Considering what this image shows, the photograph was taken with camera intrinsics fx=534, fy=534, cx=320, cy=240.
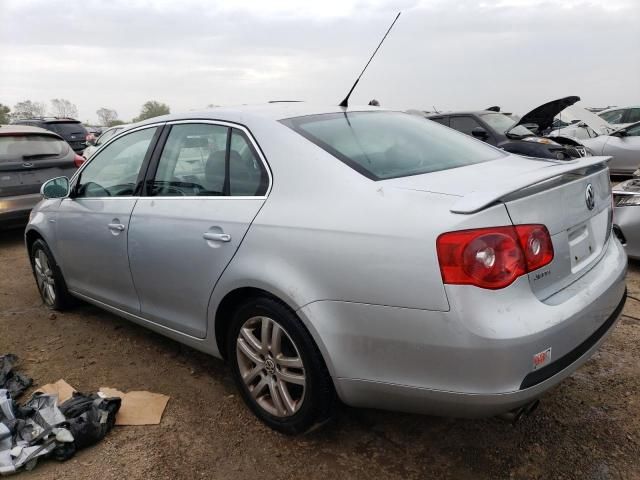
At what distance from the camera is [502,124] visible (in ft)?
30.1

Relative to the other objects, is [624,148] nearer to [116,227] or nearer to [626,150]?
[626,150]

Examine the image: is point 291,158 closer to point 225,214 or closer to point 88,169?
point 225,214

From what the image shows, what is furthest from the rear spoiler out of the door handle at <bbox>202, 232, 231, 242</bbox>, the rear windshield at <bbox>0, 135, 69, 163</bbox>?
the rear windshield at <bbox>0, 135, 69, 163</bbox>

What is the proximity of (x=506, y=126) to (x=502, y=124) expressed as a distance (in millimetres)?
90

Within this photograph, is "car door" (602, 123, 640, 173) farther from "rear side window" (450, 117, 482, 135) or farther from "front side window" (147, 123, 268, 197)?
"front side window" (147, 123, 268, 197)

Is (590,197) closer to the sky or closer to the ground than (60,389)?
closer to the sky

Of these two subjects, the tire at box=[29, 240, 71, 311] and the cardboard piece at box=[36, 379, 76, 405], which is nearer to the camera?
the cardboard piece at box=[36, 379, 76, 405]

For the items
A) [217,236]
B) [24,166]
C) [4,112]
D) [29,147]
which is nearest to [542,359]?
[217,236]

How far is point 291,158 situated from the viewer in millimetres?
2371

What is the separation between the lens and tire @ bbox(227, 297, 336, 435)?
2.23m

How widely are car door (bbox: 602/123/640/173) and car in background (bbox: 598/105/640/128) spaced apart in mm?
2746

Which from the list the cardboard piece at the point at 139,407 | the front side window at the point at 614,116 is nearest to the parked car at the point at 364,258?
the cardboard piece at the point at 139,407

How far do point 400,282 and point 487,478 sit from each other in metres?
0.97

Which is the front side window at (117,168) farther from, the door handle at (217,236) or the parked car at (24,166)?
the parked car at (24,166)
